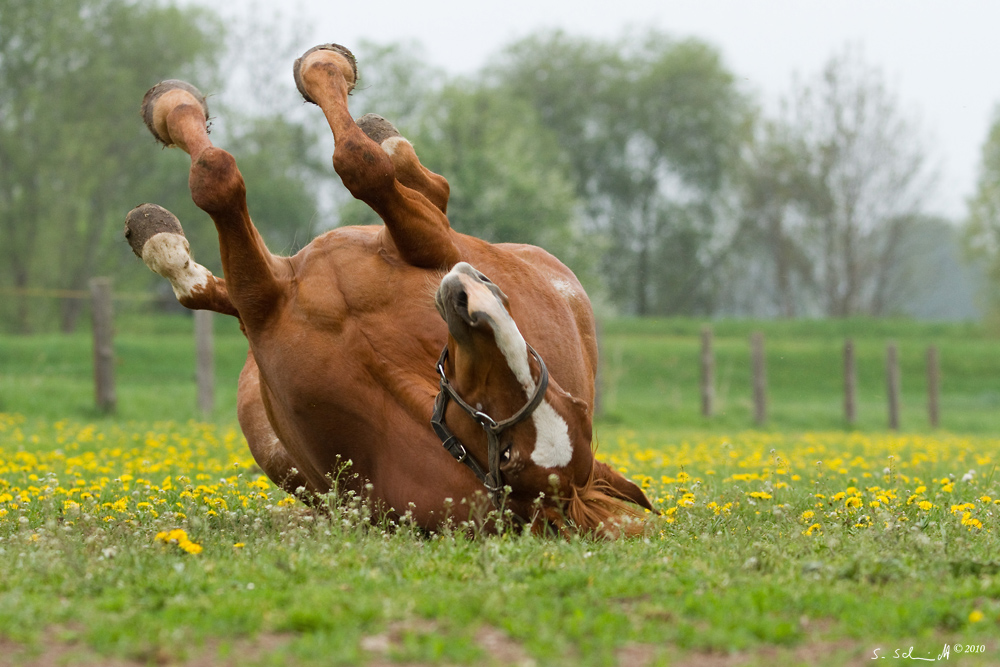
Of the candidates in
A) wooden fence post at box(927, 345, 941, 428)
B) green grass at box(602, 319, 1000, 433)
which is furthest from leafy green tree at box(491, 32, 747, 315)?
wooden fence post at box(927, 345, 941, 428)

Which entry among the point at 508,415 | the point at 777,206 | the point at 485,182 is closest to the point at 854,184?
the point at 777,206

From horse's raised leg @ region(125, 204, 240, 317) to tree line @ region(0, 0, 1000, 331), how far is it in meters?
17.9

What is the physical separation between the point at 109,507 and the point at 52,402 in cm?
1107

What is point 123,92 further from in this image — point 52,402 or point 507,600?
point 507,600

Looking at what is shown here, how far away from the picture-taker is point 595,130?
154 feet

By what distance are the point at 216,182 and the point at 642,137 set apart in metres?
44.7

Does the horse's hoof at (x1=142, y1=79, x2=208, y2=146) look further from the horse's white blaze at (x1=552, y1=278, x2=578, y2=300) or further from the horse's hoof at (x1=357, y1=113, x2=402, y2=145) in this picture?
the horse's white blaze at (x1=552, y1=278, x2=578, y2=300)

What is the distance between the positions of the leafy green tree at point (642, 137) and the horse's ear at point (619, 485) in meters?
42.7

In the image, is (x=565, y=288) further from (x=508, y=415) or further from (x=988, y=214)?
(x=988, y=214)

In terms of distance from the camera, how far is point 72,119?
3109 cm

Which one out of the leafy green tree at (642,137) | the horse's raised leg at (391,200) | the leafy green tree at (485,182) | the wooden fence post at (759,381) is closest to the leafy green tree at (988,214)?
the leafy green tree at (642,137)

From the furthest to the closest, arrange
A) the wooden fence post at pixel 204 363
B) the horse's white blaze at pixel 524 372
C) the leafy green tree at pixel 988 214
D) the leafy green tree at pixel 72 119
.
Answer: the leafy green tree at pixel 988 214, the leafy green tree at pixel 72 119, the wooden fence post at pixel 204 363, the horse's white blaze at pixel 524 372

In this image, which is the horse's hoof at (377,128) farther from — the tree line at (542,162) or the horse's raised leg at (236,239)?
the tree line at (542,162)

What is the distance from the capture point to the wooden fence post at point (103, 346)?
13.8 meters
